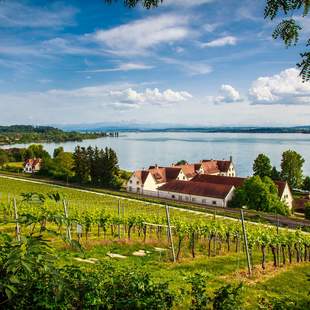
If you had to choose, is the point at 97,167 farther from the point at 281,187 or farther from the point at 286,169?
the point at 286,169

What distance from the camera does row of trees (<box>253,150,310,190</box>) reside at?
62.8 m

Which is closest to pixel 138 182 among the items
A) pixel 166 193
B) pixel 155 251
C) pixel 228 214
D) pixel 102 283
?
pixel 166 193

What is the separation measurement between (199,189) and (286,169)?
2385 cm

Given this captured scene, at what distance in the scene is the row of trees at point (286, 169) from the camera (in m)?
62.8

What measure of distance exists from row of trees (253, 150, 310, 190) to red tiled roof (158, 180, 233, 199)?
16.9 metres

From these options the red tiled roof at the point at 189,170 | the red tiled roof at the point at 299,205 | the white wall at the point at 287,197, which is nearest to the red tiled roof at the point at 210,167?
the red tiled roof at the point at 189,170

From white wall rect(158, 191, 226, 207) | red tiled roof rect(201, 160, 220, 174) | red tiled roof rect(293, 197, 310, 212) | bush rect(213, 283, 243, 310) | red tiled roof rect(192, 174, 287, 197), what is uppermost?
bush rect(213, 283, 243, 310)

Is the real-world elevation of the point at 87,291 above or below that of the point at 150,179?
above

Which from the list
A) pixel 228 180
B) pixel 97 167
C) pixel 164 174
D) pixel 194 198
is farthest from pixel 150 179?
pixel 228 180

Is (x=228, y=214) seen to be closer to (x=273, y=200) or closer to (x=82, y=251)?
(x=273, y=200)

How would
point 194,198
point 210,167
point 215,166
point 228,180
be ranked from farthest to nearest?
point 215,166 < point 210,167 < point 228,180 < point 194,198

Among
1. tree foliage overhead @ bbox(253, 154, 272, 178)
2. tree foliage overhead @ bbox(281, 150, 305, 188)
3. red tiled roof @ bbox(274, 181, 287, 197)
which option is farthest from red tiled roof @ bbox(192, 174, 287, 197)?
tree foliage overhead @ bbox(281, 150, 305, 188)

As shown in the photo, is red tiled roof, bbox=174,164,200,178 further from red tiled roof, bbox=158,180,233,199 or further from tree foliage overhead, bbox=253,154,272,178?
red tiled roof, bbox=158,180,233,199

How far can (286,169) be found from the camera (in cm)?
6506
